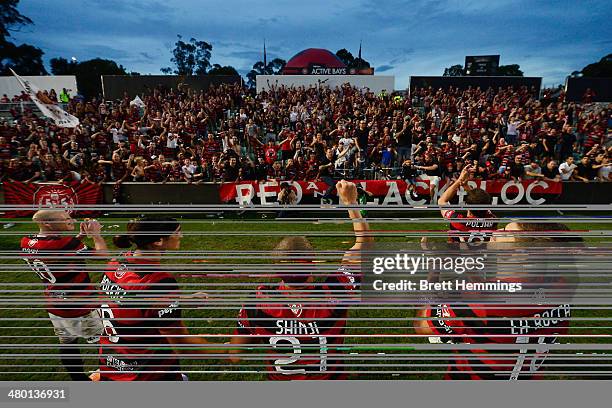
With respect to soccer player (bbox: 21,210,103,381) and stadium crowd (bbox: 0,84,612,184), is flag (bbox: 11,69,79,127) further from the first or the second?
soccer player (bbox: 21,210,103,381)

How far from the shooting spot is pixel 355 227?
2.07m

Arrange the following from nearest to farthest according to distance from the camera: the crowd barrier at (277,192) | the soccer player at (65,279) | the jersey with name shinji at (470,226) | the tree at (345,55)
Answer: the jersey with name shinji at (470,226)
the soccer player at (65,279)
the crowd barrier at (277,192)
the tree at (345,55)

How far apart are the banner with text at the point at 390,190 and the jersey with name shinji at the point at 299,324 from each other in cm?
849

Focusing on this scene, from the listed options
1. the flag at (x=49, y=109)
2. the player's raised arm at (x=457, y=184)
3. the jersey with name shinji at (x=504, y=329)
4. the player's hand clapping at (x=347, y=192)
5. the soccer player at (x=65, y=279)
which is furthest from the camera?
the flag at (x=49, y=109)

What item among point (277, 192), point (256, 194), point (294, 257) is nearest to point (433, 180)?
point (277, 192)

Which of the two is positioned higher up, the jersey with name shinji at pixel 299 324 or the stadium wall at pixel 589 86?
the stadium wall at pixel 589 86

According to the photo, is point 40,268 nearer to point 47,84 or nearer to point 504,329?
point 504,329

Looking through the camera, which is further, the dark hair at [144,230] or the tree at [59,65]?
the tree at [59,65]

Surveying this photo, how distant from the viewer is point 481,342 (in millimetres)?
1927

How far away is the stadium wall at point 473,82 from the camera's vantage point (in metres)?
19.9

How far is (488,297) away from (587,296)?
498 mm

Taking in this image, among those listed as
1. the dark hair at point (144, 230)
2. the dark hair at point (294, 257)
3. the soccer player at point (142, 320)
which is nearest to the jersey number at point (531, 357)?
the dark hair at point (294, 257)

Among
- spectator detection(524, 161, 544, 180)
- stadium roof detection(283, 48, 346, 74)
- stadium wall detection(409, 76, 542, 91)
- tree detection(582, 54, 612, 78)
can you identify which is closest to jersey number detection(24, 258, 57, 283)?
spectator detection(524, 161, 544, 180)

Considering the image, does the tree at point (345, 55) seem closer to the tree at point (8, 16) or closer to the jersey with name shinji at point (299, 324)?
the tree at point (8, 16)
